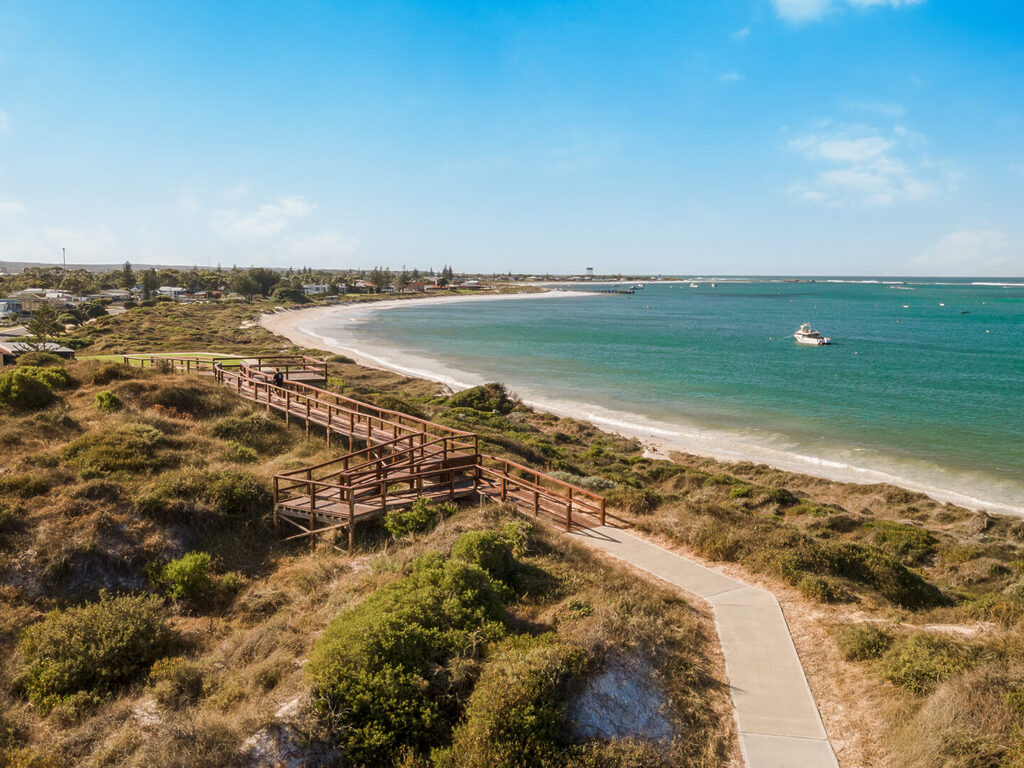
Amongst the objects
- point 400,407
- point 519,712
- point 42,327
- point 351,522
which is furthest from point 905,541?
point 42,327

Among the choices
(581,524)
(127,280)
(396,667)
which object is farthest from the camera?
(127,280)

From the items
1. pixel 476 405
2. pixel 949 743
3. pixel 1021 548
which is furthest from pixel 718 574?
pixel 476 405

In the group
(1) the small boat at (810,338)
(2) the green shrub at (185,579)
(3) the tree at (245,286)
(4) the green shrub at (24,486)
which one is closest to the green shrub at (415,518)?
(2) the green shrub at (185,579)

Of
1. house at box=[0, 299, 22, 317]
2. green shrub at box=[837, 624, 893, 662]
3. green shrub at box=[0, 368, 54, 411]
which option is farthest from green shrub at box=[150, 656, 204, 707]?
house at box=[0, 299, 22, 317]

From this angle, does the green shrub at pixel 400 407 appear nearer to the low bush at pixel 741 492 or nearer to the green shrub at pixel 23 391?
the green shrub at pixel 23 391

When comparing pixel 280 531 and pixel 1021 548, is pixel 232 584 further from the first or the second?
pixel 1021 548

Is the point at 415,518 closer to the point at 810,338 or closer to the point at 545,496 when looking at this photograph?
the point at 545,496
